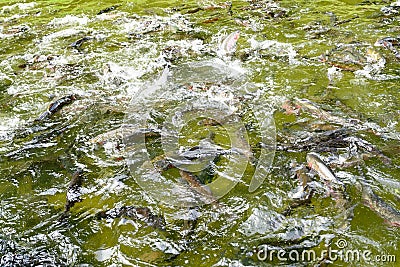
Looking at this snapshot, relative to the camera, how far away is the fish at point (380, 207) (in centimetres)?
275

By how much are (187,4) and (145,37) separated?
7.48 ft

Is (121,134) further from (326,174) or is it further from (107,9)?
(107,9)

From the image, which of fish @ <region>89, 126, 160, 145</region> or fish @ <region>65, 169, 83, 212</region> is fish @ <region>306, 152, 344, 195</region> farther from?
fish @ <region>65, 169, 83, 212</region>

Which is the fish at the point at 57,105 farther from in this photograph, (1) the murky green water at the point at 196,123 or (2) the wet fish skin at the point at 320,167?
(2) the wet fish skin at the point at 320,167

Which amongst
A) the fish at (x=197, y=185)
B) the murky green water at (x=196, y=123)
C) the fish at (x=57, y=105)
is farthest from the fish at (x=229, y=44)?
the fish at (x=197, y=185)

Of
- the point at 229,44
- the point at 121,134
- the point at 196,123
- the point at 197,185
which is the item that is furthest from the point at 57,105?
the point at 229,44

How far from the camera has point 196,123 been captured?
4242 millimetres

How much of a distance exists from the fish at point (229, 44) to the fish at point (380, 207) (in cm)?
337

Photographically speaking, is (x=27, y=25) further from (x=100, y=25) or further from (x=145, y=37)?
(x=145, y=37)

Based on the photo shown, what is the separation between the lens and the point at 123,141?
12.9 feet

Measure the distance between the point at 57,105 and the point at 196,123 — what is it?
6.22ft

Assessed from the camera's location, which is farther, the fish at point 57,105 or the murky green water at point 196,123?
the fish at point 57,105

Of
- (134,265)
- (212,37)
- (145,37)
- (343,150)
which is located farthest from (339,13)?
(134,265)

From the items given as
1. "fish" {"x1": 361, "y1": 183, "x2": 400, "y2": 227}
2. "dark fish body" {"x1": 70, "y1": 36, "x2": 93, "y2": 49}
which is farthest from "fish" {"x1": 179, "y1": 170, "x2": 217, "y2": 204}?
→ "dark fish body" {"x1": 70, "y1": 36, "x2": 93, "y2": 49}
